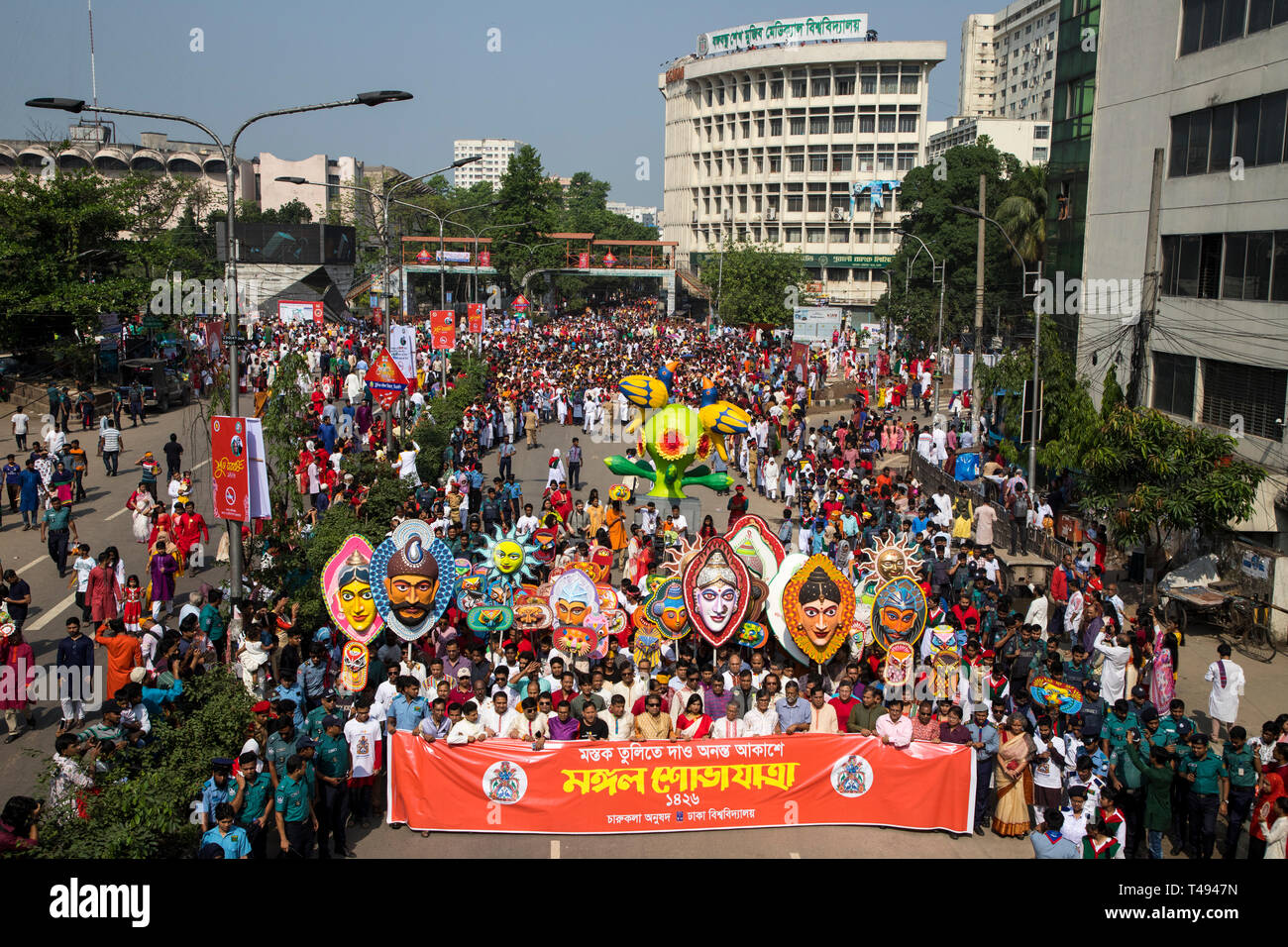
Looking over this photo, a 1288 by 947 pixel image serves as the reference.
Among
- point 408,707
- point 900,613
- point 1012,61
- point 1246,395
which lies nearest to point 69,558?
point 408,707

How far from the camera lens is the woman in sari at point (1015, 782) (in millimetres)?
9579

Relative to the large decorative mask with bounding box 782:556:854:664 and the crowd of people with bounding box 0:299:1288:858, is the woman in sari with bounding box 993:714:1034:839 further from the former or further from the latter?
the large decorative mask with bounding box 782:556:854:664

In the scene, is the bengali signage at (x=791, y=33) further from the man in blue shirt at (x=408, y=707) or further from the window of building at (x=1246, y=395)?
the man in blue shirt at (x=408, y=707)

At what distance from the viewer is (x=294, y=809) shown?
8.69 metres

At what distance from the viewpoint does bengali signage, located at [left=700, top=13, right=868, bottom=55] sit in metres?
86.0

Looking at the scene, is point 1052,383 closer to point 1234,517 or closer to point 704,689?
point 1234,517

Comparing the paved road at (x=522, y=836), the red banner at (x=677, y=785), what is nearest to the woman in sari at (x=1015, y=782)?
the paved road at (x=522, y=836)

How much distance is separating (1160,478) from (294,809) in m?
13.8

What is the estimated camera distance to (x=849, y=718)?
10.1 meters

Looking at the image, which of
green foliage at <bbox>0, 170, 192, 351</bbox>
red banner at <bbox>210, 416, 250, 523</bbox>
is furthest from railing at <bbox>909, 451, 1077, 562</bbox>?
green foliage at <bbox>0, 170, 192, 351</bbox>

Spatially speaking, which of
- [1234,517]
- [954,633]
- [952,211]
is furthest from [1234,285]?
[952,211]

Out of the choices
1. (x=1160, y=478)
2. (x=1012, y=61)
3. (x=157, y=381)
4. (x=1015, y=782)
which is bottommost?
(x=1015, y=782)

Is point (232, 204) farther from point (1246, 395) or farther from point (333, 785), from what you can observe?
point (1246, 395)
